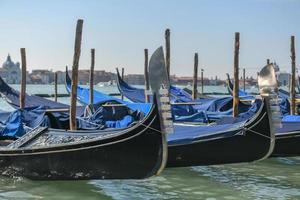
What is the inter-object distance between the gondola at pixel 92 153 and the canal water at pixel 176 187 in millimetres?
183

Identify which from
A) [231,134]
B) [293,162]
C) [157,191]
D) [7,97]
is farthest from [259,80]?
[7,97]

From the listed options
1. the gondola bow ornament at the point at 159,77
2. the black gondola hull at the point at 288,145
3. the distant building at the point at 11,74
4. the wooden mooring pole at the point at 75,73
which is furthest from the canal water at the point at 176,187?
the distant building at the point at 11,74

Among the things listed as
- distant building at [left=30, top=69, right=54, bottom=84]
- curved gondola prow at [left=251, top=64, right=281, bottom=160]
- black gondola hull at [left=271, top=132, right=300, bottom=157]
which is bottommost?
black gondola hull at [left=271, top=132, right=300, bottom=157]

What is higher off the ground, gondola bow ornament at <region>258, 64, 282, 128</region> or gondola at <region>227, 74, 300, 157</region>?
gondola bow ornament at <region>258, 64, 282, 128</region>

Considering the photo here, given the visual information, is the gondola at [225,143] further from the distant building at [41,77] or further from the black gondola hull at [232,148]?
the distant building at [41,77]

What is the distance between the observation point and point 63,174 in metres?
6.12

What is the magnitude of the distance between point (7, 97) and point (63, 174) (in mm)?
6269

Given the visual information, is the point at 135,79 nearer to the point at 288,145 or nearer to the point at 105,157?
the point at 288,145

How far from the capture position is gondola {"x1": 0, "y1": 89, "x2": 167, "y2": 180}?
5.70 metres

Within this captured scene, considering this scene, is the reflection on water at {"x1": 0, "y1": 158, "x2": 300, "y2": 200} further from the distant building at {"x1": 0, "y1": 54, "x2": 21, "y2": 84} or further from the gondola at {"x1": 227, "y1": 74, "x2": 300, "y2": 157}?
the distant building at {"x1": 0, "y1": 54, "x2": 21, "y2": 84}

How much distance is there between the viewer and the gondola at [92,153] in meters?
5.70

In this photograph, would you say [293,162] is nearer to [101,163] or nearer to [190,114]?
[190,114]

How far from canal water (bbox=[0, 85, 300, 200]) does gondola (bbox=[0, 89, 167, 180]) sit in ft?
0.60

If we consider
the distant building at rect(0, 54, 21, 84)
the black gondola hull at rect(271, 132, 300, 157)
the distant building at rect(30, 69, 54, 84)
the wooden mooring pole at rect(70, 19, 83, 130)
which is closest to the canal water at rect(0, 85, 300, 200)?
the black gondola hull at rect(271, 132, 300, 157)
